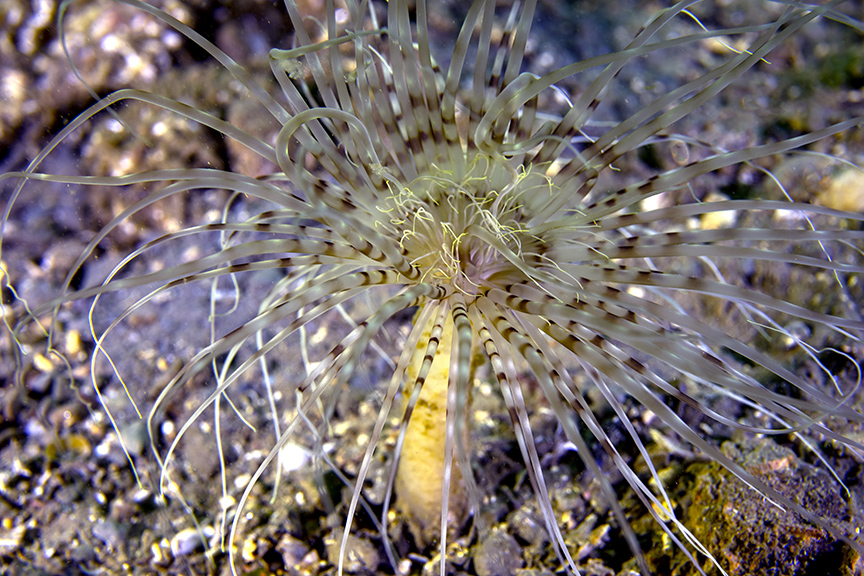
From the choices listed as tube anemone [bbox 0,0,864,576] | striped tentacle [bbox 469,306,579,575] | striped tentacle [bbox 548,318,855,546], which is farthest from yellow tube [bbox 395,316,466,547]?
striped tentacle [bbox 548,318,855,546]

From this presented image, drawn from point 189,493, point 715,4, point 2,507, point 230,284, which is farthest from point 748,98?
point 2,507

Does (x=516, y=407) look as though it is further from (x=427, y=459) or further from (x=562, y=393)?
(x=427, y=459)

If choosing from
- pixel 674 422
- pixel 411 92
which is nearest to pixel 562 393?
pixel 674 422

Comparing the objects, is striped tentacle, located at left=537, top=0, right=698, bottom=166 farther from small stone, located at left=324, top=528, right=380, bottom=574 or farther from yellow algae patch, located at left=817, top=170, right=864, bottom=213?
yellow algae patch, located at left=817, top=170, right=864, bottom=213

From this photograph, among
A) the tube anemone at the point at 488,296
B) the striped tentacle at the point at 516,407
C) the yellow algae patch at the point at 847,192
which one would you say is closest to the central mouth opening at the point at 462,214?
the tube anemone at the point at 488,296

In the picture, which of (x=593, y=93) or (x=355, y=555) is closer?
(x=593, y=93)

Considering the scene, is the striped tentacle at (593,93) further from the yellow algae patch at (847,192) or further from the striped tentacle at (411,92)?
the yellow algae patch at (847,192)

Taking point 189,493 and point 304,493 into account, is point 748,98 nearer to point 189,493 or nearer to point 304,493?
point 304,493

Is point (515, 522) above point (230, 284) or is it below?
below
